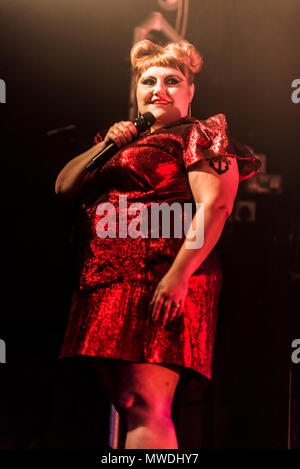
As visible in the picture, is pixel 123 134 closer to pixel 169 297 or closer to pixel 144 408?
pixel 169 297

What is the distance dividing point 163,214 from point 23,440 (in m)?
1.12

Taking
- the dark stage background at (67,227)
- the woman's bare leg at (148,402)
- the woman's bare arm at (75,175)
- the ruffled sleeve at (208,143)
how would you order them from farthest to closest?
the dark stage background at (67,227) < the woman's bare arm at (75,175) < the ruffled sleeve at (208,143) < the woman's bare leg at (148,402)

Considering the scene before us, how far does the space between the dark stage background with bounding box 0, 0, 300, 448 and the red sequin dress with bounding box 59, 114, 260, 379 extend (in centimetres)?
49

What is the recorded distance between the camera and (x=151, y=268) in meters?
1.24

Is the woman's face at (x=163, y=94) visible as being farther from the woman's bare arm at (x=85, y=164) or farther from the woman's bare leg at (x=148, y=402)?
the woman's bare leg at (x=148, y=402)

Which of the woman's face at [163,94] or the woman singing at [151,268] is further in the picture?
the woman's face at [163,94]

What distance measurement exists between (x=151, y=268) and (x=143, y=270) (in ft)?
0.07

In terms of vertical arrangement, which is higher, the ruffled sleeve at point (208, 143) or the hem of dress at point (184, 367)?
the ruffled sleeve at point (208, 143)

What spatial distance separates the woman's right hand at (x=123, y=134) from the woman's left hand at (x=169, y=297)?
41cm

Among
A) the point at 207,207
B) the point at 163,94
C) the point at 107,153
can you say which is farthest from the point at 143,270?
the point at 163,94

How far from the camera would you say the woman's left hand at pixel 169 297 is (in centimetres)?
116

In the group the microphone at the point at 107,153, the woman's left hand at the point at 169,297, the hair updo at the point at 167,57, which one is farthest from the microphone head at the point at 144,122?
the woman's left hand at the point at 169,297
